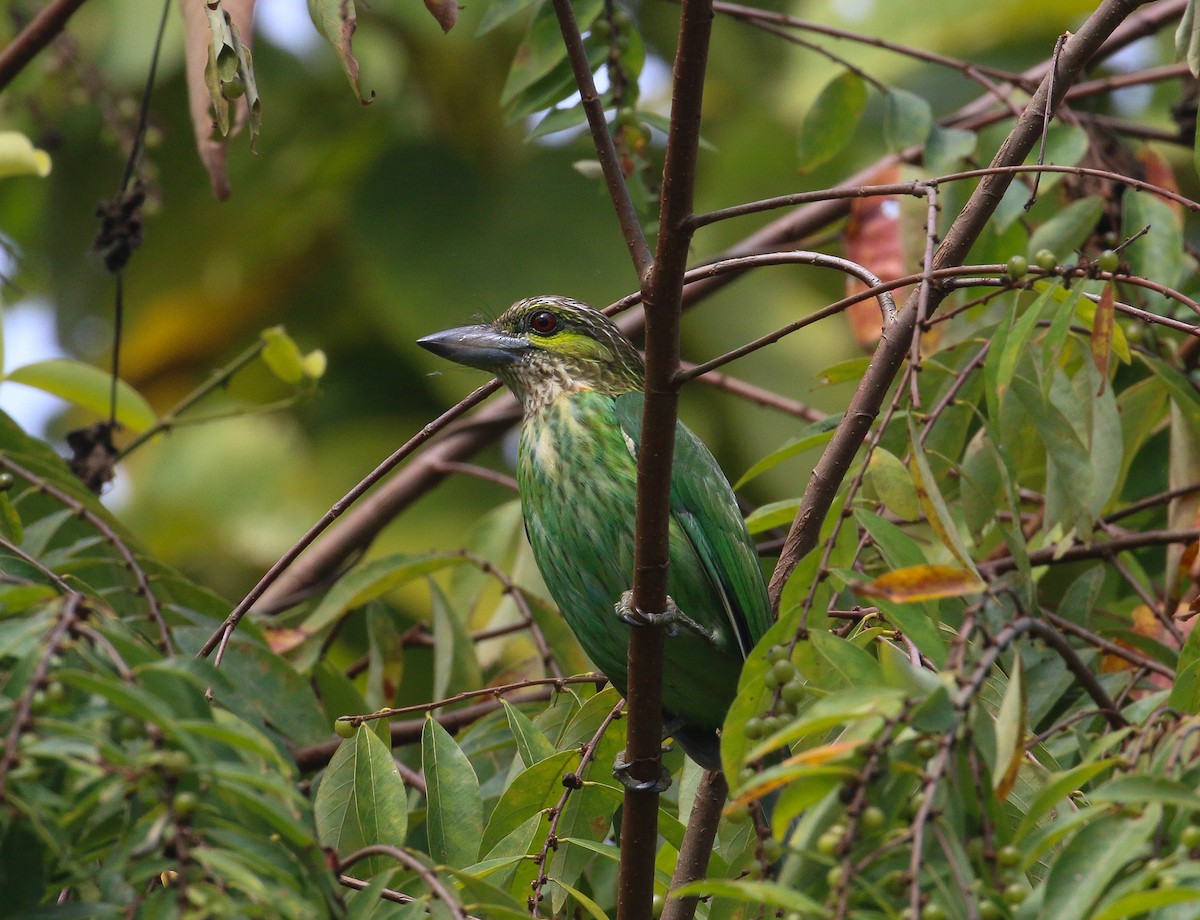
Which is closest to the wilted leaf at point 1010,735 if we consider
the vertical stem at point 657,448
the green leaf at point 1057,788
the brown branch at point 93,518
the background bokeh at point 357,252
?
the green leaf at point 1057,788

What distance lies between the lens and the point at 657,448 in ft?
7.18

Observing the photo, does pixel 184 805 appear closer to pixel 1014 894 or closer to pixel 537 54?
pixel 1014 894

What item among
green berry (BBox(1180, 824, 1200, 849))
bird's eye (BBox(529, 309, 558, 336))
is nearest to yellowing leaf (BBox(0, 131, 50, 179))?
bird's eye (BBox(529, 309, 558, 336))

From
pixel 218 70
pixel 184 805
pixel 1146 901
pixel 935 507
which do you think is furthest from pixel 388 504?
pixel 1146 901

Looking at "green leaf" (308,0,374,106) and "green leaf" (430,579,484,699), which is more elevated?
"green leaf" (308,0,374,106)

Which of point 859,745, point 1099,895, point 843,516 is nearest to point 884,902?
point 859,745

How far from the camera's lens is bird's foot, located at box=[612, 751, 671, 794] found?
247 centimetres

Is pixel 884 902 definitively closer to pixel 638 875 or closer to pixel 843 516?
pixel 843 516

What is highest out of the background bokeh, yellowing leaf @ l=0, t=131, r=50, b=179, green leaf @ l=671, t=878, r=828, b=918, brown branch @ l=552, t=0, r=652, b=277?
the background bokeh

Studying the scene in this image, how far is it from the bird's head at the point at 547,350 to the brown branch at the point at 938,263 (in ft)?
3.28

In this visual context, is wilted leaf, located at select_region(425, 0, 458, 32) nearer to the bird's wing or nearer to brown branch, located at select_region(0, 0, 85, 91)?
A: the bird's wing

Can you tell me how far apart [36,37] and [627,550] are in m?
1.89

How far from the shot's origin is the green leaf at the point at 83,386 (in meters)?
3.65

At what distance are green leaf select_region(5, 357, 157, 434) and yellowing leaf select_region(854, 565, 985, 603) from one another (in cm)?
262
